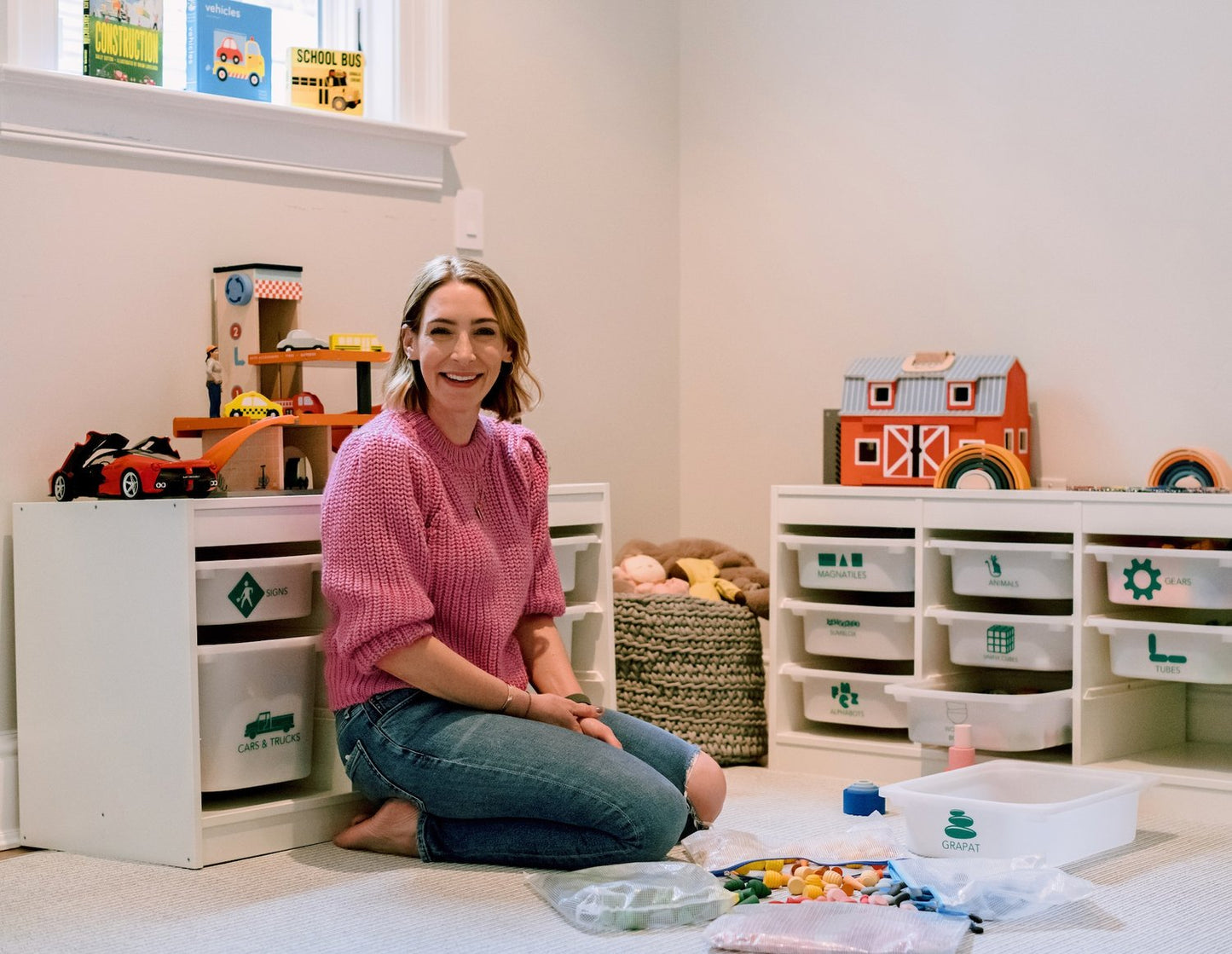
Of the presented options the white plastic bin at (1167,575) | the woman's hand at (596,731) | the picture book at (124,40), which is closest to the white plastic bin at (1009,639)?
the white plastic bin at (1167,575)

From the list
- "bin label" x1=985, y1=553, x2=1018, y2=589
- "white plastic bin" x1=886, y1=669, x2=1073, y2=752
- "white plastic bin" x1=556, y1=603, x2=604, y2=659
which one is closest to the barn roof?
"bin label" x1=985, y1=553, x2=1018, y2=589

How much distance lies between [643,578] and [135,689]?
1084 mm

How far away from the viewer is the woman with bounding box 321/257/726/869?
190 cm

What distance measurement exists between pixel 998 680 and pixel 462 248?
129 cm

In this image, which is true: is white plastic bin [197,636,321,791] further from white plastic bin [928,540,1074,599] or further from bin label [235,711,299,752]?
white plastic bin [928,540,1074,599]

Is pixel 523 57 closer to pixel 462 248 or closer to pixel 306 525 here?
pixel 462 248

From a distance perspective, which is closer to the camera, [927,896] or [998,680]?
[927,896]

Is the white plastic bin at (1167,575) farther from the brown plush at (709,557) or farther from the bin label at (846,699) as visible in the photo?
the brown plush at (709,557)

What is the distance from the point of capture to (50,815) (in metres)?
2.10

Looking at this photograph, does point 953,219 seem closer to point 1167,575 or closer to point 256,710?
point 1167,575

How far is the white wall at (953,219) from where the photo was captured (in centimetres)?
258

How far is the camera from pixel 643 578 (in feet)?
9.23

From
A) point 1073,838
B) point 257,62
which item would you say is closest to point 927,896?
point 1073,838

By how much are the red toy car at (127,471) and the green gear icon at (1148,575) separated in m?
1.40
